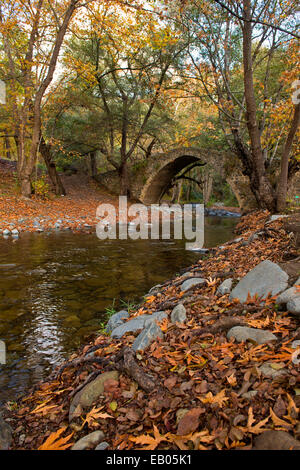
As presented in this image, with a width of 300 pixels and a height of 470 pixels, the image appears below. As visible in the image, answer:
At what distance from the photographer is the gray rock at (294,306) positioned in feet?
7.41

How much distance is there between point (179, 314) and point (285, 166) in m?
5.53

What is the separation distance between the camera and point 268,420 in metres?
1.49

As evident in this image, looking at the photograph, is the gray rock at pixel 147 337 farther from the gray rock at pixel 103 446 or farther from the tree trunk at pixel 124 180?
the tree trunk at pixel 124 180

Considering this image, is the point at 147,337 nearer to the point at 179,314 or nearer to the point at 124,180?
the point at 179,314

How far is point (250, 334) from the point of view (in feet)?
7.19

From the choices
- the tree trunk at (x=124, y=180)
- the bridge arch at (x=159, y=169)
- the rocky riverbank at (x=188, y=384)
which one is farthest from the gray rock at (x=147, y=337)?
the tree trunk at (x=124, y=180)

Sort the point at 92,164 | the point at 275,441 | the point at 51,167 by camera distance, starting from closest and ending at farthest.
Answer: the point at 275,441, the point at 51,167, the point at 92,164

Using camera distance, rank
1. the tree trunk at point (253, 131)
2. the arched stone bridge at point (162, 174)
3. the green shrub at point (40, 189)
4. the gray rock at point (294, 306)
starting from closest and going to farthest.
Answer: the gray rock at point (294, 306) → the tree trunk at point (253, 131) → the green shrub at point (40, 189) → the arched stone bridge at point (162, 174)

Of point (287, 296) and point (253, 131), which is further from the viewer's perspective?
point (253, 131)

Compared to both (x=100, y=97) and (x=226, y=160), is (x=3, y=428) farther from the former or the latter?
(x=100, y=97)

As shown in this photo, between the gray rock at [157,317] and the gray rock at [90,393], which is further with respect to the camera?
the gray rock at [157,317]

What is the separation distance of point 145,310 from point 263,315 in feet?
4.87

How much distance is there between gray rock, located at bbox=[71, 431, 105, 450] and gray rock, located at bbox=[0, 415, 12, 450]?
0.46 meters

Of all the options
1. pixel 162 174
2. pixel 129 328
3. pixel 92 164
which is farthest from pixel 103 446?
pixel 92 164
